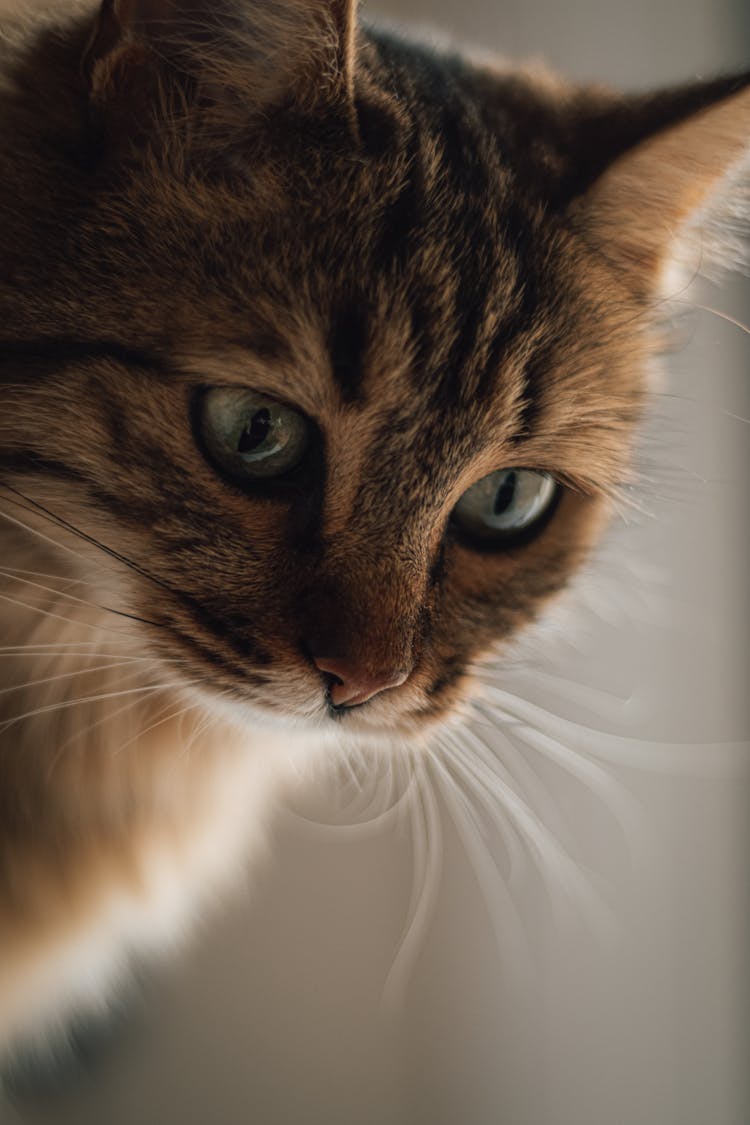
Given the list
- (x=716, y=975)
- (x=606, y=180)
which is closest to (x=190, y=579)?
(x=606, y=180)

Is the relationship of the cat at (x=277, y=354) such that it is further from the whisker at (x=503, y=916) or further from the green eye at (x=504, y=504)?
the whisker at (x=503, y=916)

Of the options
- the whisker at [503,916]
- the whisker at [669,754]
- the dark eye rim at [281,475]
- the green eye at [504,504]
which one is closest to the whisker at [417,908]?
the whisker at [503,916]

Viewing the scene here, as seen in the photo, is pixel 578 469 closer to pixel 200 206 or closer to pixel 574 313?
pixel 574 313

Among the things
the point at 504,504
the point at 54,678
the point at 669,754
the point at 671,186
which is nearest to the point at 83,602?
the point at 54,678

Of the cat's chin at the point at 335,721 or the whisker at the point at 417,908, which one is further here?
the whisker at the point at 417,908

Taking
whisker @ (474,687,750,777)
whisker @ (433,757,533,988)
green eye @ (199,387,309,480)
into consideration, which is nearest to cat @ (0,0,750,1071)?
green eye @ (199,387,309,480)

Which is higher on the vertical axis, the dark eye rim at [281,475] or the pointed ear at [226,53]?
the pointed ear at [226,53]

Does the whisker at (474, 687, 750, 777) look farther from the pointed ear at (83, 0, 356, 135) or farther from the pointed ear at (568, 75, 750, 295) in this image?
the pointed ear at (83, 0, 356, 135)
